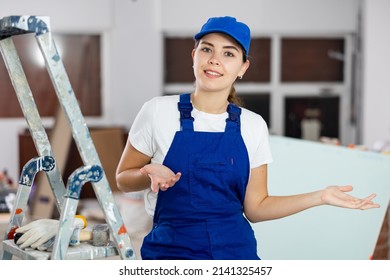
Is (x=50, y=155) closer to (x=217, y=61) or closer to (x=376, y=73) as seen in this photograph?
(x=217, y=61)

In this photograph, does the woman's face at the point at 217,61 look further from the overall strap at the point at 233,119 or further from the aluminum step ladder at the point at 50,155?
the aluminum step ladder at the point at 50,155

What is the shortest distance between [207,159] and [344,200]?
277 millimetres

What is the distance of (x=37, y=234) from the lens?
3.68 feet

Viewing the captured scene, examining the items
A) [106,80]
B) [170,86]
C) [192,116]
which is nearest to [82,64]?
[106,80]

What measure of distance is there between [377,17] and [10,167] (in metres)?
2.71

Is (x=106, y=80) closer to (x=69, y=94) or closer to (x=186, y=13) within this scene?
(x=186, y=13)

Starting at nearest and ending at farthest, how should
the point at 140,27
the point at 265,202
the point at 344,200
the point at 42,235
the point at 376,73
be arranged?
the point at 42,235, the point at 344,200, the point at 265,202, the point at 376,73, the point at 140,27

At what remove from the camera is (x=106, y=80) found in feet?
15.5

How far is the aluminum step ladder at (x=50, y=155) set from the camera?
978 mm

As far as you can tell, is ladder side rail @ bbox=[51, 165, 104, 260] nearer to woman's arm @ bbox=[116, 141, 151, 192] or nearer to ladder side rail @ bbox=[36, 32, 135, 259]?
ladder side rail @ bbox=[36, 32, 135, 259]

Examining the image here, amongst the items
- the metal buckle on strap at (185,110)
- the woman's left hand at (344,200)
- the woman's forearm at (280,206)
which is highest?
the metal buckle on strap at (185,110)

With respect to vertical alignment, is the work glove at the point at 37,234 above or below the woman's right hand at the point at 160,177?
below

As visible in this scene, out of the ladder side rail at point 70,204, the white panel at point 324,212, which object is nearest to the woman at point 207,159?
the ladder side rail at point 70,204

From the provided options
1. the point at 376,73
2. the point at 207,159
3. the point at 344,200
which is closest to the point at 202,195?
the point at 207,159
